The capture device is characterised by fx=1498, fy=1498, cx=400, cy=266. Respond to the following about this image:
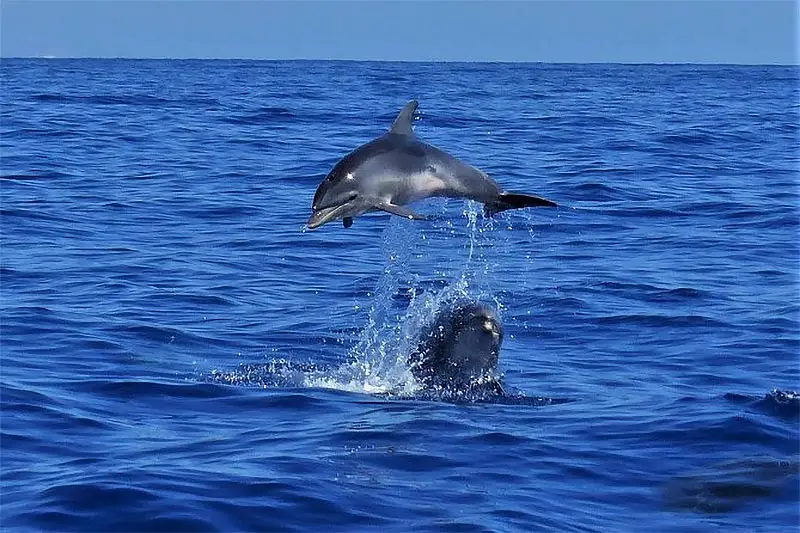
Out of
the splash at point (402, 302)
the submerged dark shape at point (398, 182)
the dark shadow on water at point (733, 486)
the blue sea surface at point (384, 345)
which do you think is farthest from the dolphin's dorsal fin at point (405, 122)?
the dark shadow on water at point (733, 486)

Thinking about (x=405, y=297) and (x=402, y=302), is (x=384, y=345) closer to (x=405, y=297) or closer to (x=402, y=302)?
(x=402, y=302)

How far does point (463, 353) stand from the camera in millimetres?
13727

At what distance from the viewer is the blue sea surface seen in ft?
33.9

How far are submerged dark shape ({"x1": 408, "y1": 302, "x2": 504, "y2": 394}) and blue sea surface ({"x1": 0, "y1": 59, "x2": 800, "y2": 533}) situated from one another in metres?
0.26

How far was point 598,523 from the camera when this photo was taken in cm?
987

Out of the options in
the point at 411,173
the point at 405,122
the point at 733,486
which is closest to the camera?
the point at 733,486

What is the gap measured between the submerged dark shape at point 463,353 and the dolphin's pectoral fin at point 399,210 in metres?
2.56

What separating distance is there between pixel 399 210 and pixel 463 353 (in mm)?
2875

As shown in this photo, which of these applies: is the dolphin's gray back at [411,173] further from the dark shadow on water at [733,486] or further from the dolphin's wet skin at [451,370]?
the dark shadow on water at [733,486]

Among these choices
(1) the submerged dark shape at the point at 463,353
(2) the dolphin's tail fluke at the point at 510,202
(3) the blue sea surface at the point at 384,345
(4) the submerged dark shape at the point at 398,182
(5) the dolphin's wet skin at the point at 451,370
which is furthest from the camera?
(1) the submerged dark shape at the point at 463,353

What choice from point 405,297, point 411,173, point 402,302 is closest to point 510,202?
point 411,173

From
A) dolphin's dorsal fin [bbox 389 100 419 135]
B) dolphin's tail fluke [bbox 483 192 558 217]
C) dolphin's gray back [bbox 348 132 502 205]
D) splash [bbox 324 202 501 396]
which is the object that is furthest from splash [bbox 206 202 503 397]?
dolphin's dorsal fin [bbox 389 100 419 135]

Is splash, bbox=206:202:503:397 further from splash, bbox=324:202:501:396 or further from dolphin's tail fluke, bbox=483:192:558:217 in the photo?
dolphin's tail fluke, bbox=483:192:558:217

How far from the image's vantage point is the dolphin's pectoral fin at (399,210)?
10.9 metres
